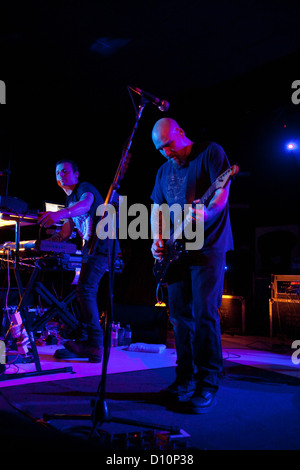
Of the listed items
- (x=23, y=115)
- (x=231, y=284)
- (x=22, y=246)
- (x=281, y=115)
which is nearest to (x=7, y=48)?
(x=23, y=115)

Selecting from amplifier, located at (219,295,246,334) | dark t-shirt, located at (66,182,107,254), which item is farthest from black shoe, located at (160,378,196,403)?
amplifier, located at (219,295,246,334)

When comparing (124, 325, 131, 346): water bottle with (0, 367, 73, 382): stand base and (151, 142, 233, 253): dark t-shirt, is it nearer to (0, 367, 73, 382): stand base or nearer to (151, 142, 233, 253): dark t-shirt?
(0, 367, 73, 382): stand base

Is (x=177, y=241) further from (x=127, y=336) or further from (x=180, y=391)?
(x=127, y=336)

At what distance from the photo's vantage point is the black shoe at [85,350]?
365 centimetres

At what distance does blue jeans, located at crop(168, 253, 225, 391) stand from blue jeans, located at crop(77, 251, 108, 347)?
51.7 inches

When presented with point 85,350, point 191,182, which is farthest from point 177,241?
point 85,350

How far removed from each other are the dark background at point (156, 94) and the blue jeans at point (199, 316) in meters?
2.46

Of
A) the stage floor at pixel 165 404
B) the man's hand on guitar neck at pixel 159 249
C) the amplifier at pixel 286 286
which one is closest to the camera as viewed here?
the stage floor at pixel 165 404

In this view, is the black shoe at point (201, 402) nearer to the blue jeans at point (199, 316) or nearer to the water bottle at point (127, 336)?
the blue jeans at point (199, 316)

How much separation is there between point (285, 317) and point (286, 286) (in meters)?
0.54

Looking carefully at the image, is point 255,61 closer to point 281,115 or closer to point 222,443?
point 281,115

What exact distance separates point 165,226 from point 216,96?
4522 millimetres

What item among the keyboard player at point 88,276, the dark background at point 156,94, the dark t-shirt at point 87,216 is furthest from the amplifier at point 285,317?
the dark t-shirt at point 87,216
